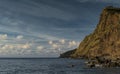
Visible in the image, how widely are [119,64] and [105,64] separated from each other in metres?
7.00

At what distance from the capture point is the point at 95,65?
137 metres

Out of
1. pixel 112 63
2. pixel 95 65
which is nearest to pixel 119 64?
pixel 112 63

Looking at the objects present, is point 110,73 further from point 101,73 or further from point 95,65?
point 95,65

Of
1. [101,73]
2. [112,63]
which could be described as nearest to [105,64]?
[112,63]

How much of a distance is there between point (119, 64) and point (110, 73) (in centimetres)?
3994

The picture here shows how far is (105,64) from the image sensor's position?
13712cm

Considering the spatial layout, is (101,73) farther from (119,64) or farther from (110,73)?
(119,64)

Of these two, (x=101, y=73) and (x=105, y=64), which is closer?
(x=101, y=73)

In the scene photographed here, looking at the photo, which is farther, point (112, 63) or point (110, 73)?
point (112, 63)

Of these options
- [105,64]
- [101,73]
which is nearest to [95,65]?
[105,64]

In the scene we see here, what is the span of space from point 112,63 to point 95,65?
8.59 m

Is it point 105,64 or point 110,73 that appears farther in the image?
point 105,64

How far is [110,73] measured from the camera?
323 ft

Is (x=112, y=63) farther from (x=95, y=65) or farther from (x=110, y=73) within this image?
(x=110, y=73)
